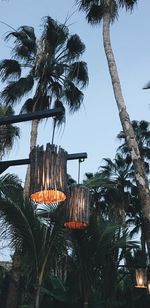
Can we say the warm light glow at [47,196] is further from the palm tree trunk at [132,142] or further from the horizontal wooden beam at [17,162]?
the palm tree trunk at [132,142]

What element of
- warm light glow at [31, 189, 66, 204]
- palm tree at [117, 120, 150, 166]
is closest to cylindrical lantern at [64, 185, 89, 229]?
warm light glow at [31, 189, 66, 204]

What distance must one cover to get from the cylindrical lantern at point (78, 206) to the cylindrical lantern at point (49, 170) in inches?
66.4

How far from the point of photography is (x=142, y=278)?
15828mm

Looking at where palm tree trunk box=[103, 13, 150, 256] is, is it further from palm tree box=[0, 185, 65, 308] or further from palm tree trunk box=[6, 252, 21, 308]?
palm tree trunk box=[6, 252, 21, 308]

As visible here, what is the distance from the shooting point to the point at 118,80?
12000 millimetres

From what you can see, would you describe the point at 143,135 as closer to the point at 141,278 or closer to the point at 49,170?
the point at 141,278

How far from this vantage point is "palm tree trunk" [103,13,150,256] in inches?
371

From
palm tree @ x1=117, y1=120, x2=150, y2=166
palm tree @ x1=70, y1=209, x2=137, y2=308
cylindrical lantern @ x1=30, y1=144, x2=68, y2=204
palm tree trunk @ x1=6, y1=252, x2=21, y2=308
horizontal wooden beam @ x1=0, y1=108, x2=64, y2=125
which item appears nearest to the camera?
horizontal wooden beam @ x1=0, y1=108, x2=64, y2=125

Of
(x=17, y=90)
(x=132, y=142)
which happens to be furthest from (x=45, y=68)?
(x=132, y=142)

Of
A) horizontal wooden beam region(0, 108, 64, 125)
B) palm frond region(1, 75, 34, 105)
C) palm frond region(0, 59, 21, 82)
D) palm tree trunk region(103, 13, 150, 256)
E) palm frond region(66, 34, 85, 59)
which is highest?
palm frond region(66, 34, 85, 59)

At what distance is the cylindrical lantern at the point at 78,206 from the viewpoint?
21.5 feet

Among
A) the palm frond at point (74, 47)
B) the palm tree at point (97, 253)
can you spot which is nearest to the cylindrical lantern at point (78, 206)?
the palm tree at point (97, 253)

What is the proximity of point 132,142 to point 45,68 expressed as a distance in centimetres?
601

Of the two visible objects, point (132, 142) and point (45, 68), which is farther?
point (45, 68)
